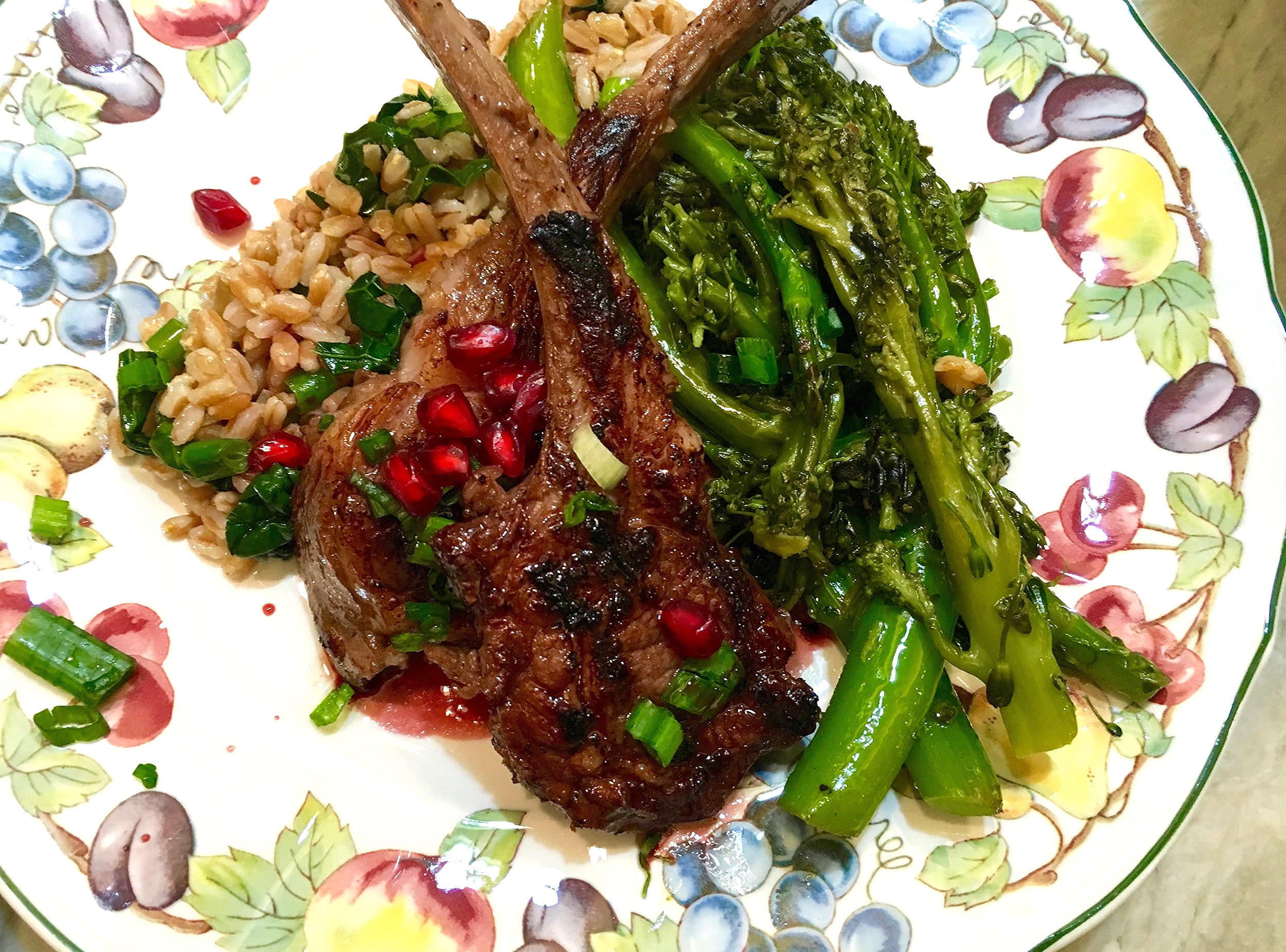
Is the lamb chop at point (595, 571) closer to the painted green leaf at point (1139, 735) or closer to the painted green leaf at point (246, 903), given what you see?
the painted green leaf at point (246, 903)

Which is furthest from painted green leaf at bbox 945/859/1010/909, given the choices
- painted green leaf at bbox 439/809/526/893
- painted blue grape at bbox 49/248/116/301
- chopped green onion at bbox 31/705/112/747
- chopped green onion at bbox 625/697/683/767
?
painted blue grape at bbox 49/248/116/301

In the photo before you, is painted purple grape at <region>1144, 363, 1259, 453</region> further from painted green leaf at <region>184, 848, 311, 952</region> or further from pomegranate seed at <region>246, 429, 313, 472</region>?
painted green leaf at <region>184, 848, 311, 952</region>

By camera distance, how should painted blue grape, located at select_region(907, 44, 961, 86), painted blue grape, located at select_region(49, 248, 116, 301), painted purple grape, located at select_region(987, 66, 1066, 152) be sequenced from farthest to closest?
painted blue grape, located at select_region(907, 44, 961, 86) < painted purple grape, located at select_region(987, 66, 1066, 152) < painted blue grape, located at select_region(49, 248, 116, 301)

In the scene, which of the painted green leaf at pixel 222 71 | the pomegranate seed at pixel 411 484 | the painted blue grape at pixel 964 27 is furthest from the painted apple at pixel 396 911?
the painted blue grape at pixel 964 27

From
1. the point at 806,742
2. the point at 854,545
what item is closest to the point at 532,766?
the point at 806,742

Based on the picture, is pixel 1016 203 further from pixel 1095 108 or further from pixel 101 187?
pixel 101 187

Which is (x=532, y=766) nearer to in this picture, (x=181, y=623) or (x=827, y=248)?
(x=181, y=623)
